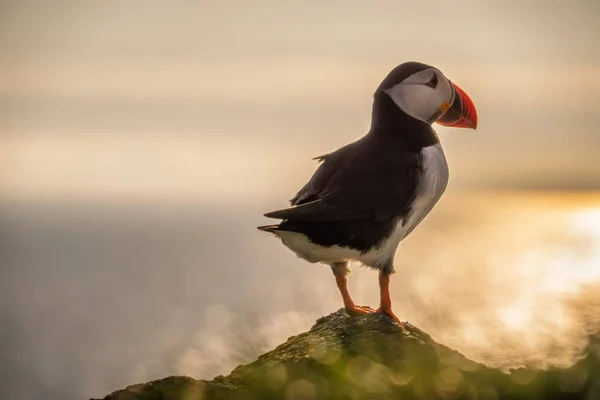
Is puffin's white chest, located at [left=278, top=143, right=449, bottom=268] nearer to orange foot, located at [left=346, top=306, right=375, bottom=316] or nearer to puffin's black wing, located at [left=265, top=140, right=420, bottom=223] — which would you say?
puffin's black wing, located at [left=265, top=140, right=420, bottom=223]

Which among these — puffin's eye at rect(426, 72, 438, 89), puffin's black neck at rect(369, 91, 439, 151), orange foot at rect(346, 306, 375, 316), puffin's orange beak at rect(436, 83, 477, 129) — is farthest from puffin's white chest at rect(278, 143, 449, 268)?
puffin's orange beak at rect(436, 83, 477, 129)

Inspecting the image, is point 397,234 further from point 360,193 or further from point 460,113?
point 460,113

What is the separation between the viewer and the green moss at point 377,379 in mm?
3578

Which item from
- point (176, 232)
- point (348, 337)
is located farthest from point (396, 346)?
point (176, 232)

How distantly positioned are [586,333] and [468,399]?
1.77ft

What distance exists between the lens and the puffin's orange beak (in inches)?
310

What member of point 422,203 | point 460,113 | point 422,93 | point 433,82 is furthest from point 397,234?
point 460,113

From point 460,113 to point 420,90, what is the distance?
2.12 ft

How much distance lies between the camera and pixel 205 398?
4203 mm

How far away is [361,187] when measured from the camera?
6691 mm

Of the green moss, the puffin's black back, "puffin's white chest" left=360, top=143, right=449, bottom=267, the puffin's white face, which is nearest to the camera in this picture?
the green moss

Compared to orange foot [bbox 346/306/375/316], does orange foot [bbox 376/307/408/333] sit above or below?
below

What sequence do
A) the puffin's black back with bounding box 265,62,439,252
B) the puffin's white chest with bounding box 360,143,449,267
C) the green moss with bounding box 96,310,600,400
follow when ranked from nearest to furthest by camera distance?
the green moss with bounding box 96,310,600,400
the puffin's black back with bounding box 265,62,439,252
the puffin's white chest with bounding box 360,143,449,267

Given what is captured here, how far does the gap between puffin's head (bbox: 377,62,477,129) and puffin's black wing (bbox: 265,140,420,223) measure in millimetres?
555
